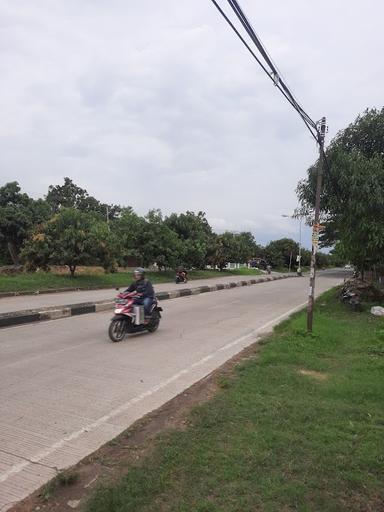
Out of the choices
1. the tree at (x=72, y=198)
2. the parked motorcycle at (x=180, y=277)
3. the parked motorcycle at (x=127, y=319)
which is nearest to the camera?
the parked motorcycle at (x=127, y=319)

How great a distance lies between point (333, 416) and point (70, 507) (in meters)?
2.91

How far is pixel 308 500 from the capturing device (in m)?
3.20

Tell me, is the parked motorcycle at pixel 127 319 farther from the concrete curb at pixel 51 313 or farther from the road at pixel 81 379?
the concrete curb at pixel 51 313

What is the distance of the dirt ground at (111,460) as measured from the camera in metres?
3.23

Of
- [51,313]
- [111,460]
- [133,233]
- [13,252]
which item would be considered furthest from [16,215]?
[111,460]

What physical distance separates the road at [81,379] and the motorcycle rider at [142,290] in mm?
690

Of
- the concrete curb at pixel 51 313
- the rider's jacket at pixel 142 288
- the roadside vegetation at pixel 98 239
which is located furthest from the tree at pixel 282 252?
the rider's jacket at pixel 142 288

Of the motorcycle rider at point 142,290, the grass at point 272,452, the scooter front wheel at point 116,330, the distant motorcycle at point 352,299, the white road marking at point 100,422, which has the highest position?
the motorcycle rider at point 142,290

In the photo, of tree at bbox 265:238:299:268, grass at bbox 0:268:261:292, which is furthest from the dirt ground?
tree at bbox 265:238:299:268

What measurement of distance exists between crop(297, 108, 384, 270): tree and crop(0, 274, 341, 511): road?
15.7 feet

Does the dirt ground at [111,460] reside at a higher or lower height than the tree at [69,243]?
lower

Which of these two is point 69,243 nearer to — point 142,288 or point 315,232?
point 142,288

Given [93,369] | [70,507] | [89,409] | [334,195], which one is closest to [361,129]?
[334,195]

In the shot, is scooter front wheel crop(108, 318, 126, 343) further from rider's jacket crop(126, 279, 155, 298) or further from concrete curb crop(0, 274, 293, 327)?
concrete curb crop(0, 274, 293, 327)
